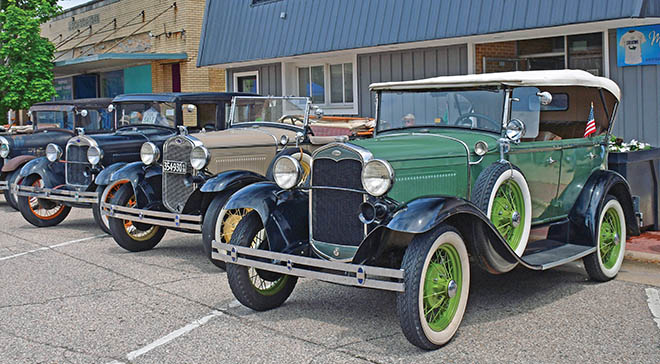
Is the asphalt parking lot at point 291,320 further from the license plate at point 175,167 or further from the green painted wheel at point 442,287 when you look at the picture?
the license plate at point 175,167

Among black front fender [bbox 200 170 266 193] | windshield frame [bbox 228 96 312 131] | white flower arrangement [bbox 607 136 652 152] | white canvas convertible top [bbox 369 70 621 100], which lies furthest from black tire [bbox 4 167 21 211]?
white flower arrangement [bbox 607 136 652 152]

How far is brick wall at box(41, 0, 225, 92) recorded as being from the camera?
20.3 m

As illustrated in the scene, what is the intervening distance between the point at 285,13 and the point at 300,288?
29.4 feet

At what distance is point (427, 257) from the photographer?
15.5ft

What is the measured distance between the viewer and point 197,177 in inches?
316

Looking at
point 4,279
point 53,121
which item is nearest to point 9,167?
point 53,121

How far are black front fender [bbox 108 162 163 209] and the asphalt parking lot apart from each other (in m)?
1.01

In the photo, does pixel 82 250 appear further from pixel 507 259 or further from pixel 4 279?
pixel 507 259

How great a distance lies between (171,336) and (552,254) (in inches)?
122

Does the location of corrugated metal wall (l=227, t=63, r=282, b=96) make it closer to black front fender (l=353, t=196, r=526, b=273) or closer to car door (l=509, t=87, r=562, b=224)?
car door (l=509, t=87, r=562, b=224)

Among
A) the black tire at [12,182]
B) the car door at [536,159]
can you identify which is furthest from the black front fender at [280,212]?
the black tire at [12,182]

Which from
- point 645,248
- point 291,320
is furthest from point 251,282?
point 645,248

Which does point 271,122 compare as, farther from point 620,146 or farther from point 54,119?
point 54,119

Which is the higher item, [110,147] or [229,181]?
[110,147]
